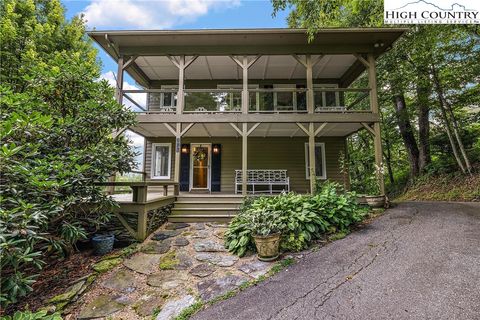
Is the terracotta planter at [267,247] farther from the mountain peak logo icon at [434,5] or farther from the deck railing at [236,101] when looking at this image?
the mountain peak logo icon at [434,5]

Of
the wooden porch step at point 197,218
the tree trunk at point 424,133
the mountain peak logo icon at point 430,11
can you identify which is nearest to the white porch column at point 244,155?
the wooden porch step at point 197,218

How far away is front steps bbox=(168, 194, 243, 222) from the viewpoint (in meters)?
6.54

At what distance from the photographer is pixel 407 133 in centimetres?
1178

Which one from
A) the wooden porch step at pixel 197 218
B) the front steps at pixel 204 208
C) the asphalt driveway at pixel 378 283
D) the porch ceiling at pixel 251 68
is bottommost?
the asphalt driveway at pixel 378 283

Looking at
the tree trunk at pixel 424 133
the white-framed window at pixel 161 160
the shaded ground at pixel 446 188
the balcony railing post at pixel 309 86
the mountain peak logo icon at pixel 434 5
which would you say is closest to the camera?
the mountain peak logo icon at pixel 434 5

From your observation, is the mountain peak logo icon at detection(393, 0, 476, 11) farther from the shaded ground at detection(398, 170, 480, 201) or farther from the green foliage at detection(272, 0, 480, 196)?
the shaded ground at detection(398, 170, 480, 201)

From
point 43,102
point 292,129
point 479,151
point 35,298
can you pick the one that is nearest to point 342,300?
point 35,298

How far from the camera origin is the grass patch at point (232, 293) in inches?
106

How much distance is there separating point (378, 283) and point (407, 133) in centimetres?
1162

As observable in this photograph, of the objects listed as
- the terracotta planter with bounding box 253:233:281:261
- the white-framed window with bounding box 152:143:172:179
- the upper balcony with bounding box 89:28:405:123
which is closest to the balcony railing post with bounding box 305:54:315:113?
the upper balcony with bounding box 89:28:405:123

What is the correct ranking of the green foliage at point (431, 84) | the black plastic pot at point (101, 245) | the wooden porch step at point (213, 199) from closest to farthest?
the black plastic pot at point (101, 245) → the wooden porch step at point (213, 199) → the green foliage at point (431, 84)

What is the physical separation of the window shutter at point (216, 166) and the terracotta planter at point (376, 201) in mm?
5773

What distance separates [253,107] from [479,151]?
31.8 feet

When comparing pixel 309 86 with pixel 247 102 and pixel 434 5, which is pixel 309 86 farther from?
pixel 434 5
